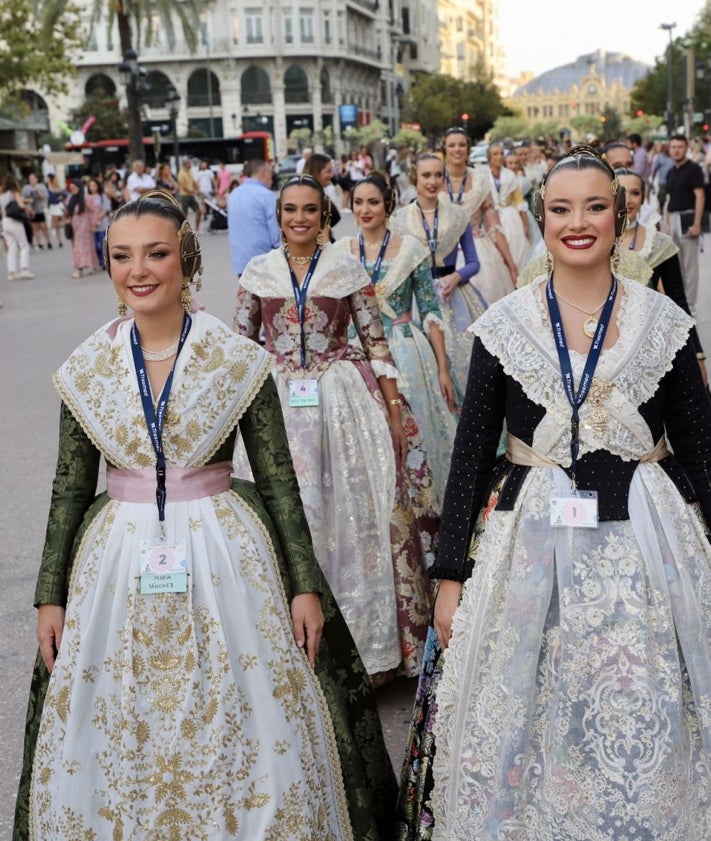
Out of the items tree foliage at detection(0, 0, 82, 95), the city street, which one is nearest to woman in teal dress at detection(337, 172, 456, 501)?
the city street

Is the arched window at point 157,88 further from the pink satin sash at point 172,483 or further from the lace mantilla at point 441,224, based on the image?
the pink satin sash at point 172,483

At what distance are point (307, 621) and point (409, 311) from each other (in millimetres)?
3289

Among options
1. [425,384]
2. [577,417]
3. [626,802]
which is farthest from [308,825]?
[425,384]

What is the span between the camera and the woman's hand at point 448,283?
7.47m

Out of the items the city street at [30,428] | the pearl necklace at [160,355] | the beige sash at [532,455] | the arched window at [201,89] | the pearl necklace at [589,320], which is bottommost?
the city street at [30,428]

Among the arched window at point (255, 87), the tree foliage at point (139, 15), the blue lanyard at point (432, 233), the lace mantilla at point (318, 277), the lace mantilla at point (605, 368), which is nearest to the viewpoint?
the lace mantilla at point (605, 368)

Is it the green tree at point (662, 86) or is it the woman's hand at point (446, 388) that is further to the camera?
the green tree at point (662, 86)

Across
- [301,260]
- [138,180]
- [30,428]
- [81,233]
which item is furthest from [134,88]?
[301,260]

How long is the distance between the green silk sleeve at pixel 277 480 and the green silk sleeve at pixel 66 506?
40 cm

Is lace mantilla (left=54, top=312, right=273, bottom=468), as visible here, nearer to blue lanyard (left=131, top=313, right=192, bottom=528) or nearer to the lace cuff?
blue lanyard (left=131, top=313, right=192, bottom=528)

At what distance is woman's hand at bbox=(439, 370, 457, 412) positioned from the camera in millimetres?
6184

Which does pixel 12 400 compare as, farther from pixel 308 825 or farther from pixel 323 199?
pixel 308 825

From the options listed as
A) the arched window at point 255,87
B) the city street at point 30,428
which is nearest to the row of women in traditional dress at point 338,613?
the city street at point 30,428

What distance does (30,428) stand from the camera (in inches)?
382
